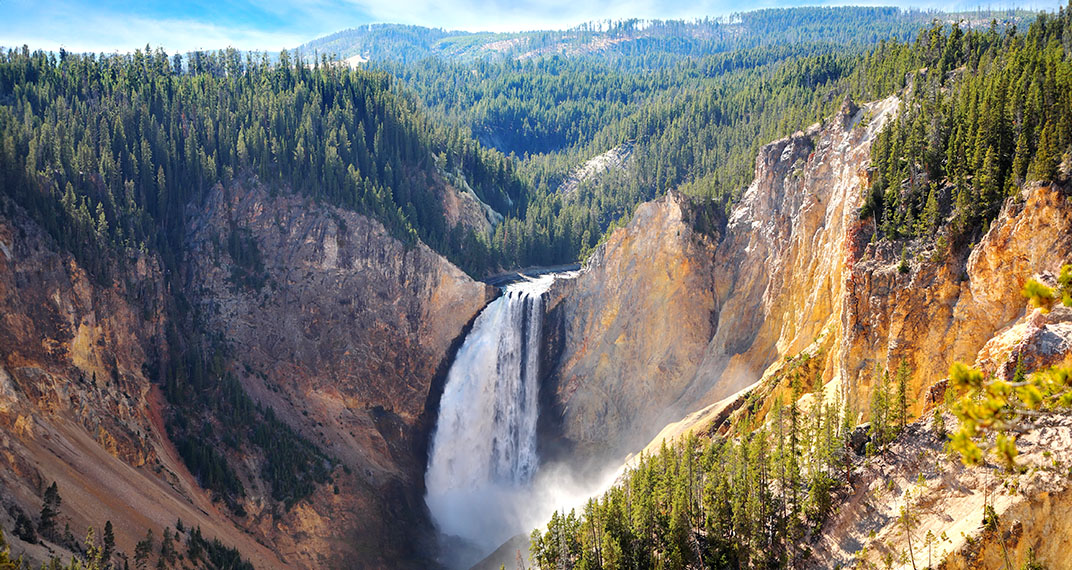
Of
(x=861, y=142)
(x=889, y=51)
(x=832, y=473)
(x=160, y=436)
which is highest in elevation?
(x=889, y=51)

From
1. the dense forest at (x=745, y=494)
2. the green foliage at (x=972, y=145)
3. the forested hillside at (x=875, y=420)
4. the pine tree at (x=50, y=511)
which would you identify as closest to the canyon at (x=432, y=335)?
the pine tree at (x=50, y=511)

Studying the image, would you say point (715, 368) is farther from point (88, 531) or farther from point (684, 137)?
point (684, 137)

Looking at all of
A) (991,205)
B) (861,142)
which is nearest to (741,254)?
(861,142)

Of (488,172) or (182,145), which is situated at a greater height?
(182,145)

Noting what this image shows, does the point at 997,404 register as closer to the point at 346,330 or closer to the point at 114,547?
the point at 114,547

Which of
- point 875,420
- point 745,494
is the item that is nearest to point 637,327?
point 745,494

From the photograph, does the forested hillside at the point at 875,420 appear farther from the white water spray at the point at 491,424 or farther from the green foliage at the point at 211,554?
the white water spray at the point at 491,424

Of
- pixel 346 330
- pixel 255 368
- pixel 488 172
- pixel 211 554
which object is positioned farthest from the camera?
pixel 488 172
